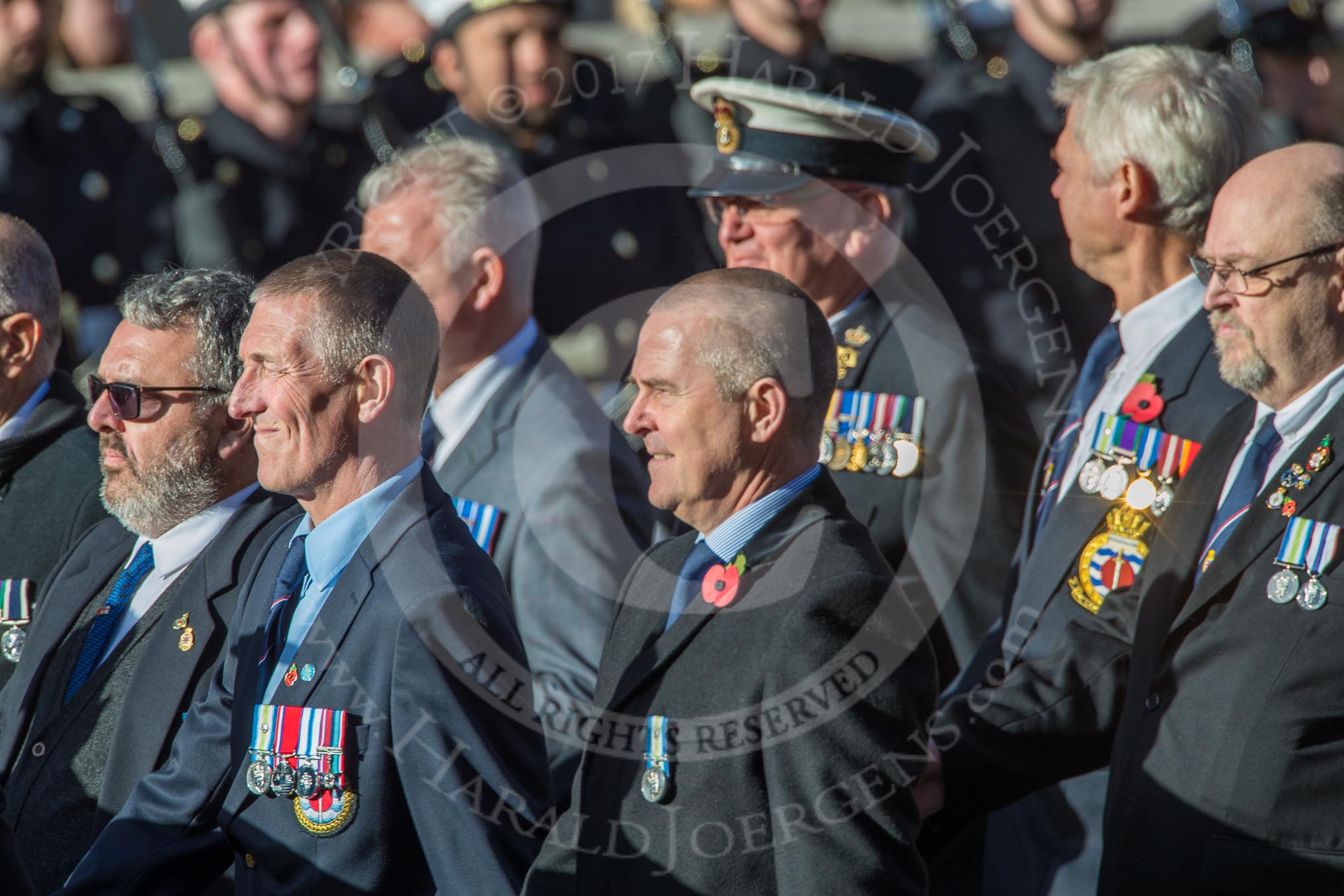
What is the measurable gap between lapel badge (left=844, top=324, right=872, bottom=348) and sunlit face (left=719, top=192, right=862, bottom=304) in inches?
5.9

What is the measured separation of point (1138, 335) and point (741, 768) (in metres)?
1.82

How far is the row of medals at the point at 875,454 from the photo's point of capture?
4.07 metres

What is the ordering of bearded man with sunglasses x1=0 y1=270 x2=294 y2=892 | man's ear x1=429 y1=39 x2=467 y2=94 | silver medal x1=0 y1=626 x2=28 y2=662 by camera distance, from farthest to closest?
man's ear x1=429 y1=39 x2=467 y2=94, silver medal x1=0 y1=626 x2=28 y2=662, bearded man with sunglasses x1=0 y1=270 x2=294 y2=892

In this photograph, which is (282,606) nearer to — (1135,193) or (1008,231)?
(1135,193)

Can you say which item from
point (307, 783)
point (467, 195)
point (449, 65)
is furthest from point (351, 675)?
point (449, 65)

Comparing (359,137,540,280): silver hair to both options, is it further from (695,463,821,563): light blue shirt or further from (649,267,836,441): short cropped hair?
(695,463,821,563): light blue shirt

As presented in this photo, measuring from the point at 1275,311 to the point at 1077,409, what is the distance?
0.81 meters

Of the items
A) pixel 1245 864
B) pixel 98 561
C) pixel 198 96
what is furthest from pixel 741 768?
pixel 198 96

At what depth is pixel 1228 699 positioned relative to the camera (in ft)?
10.2

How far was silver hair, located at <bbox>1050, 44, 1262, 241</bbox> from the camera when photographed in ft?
13.2

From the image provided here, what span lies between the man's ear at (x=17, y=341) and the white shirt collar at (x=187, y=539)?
107 cm

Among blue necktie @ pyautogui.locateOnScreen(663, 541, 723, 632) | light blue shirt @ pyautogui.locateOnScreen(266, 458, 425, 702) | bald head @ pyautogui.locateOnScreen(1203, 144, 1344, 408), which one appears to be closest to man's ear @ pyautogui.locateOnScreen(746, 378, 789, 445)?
blue necktie @ pyautogui.locateOnScreen(663, 541, 723, 632)

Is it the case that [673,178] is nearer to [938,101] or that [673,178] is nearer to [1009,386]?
[938,101]

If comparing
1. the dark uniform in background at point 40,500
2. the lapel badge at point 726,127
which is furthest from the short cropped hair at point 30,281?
the lapel badge at point 726,127
